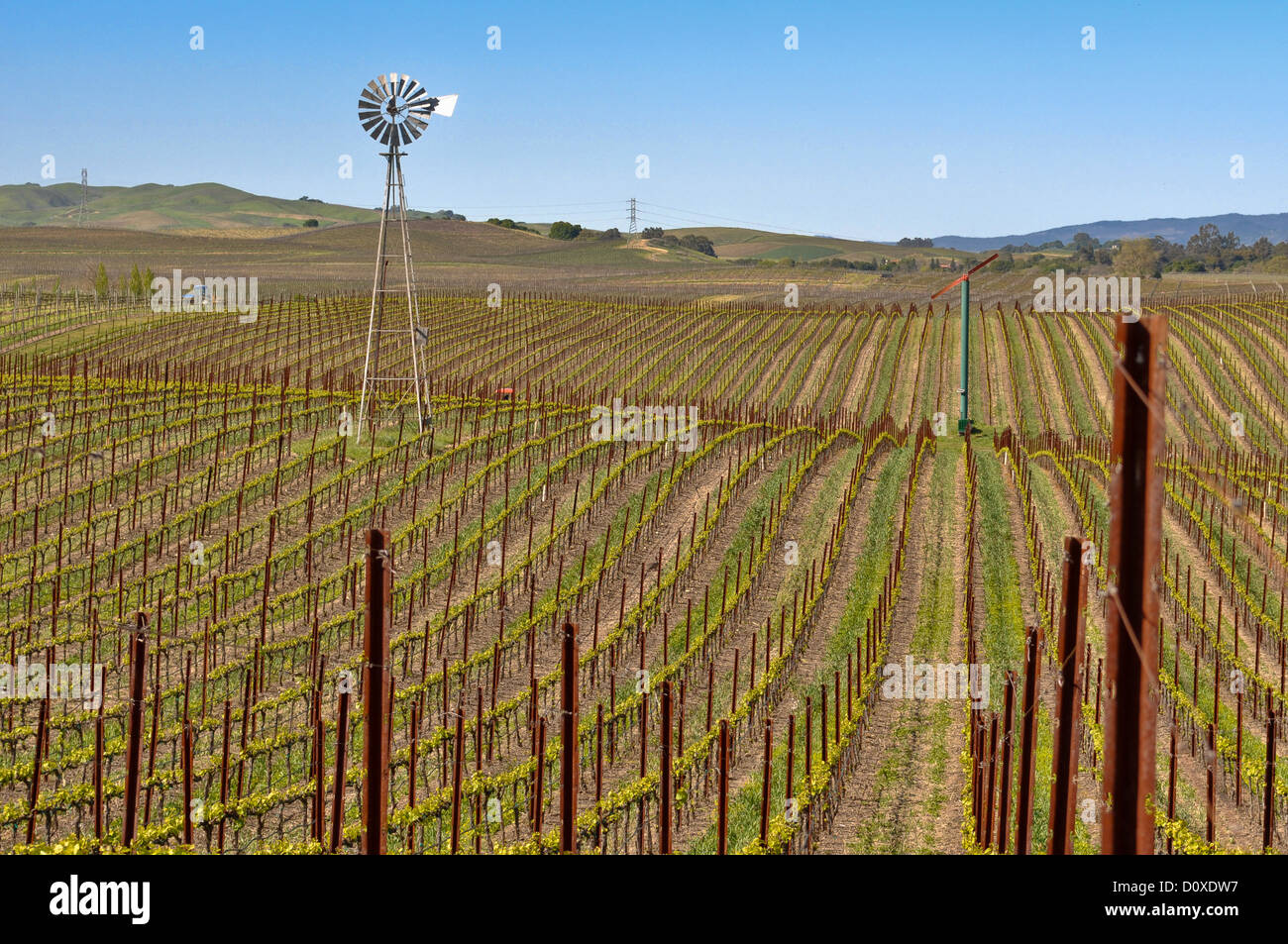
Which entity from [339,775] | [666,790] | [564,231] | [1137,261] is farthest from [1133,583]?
[564,231]

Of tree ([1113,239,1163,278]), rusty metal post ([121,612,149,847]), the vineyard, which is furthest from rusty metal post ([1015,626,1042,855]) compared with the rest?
tree ([1113,239,1163,278])

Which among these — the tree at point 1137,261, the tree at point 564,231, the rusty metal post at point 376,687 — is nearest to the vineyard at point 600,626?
the rusty metal post at point 376,687

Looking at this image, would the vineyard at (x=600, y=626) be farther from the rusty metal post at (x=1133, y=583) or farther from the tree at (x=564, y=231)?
the tree at (x=564, y=231)

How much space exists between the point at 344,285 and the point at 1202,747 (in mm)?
95010

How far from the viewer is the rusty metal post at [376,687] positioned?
17.1 ft

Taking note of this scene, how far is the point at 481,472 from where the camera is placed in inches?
1133

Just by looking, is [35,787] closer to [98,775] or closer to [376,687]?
[98,775]

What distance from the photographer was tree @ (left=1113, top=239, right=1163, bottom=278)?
333 feet

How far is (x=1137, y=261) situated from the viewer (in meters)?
104

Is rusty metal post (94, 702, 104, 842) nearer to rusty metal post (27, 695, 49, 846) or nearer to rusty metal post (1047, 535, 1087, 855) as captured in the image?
rusty metal post (27, 695, 49, 846)

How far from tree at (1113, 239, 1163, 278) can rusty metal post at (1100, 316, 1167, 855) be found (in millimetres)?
102989

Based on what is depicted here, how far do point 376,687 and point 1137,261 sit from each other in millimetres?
109736

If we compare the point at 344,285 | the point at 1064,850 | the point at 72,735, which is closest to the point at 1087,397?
the point at 72,735
